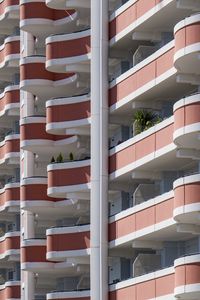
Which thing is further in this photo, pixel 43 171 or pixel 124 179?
pixel 43 171

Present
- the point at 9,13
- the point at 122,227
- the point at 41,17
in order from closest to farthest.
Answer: the point at 122,227 < the point at 41,17 < the point at 9,13

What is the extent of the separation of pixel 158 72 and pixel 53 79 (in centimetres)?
1780

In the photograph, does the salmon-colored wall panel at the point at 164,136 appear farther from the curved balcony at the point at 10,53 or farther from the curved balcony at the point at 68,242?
the curved balcony at the point at 10,53

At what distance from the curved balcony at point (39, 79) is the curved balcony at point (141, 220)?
12987 millimetres

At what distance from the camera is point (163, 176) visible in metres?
76.5

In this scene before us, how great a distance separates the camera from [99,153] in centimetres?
7994

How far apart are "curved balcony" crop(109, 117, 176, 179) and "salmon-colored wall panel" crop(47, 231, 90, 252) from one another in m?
4.56

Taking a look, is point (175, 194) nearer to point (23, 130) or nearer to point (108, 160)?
point (108, 160)

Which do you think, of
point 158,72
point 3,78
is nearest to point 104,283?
point 158,72

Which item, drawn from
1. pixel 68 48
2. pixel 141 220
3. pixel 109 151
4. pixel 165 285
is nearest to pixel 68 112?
pixel 68 48

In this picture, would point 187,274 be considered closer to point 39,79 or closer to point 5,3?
point 39,79

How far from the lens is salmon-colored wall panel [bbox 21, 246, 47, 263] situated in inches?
3536

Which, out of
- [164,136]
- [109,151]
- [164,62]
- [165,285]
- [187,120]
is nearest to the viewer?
[187,120]

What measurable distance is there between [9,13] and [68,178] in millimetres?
19215
